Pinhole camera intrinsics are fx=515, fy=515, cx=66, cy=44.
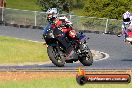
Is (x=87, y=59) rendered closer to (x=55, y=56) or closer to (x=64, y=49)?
(x=64, y=49)

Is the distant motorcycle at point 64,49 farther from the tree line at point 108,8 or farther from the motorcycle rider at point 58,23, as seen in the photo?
the tree line at point 108,8

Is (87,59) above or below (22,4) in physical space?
above

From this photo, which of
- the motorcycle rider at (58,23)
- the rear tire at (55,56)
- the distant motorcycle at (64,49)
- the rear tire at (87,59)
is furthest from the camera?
the rear tire at (87,59)

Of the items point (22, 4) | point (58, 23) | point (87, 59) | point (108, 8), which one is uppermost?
point (58, 23)

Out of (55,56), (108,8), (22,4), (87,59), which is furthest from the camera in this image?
(22,4)

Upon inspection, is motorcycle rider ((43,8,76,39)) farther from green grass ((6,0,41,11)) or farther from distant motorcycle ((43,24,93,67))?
green grass ((6,0,41,11))

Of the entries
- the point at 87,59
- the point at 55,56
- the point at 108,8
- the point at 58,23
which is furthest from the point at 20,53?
the point at 108,8

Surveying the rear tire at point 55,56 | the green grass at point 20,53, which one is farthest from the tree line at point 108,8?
the rear tire at point 55,56

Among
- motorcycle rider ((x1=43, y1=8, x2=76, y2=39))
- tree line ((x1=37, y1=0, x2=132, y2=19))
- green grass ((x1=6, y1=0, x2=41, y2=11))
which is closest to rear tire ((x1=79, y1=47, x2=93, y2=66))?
motorcycle rider ((x1=43, y1=8, x2=76, y2=39))

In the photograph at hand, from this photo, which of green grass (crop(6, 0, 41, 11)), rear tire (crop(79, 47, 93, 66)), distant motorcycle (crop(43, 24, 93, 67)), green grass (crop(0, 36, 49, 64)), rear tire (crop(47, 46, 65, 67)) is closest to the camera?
distant motorcycle (crop(43, 24, 93, 67))

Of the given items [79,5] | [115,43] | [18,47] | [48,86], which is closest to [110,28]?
[115,43]

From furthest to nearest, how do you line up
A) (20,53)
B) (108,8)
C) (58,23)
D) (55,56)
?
(108,8) < (20,53) < (55,56) < (58,23)

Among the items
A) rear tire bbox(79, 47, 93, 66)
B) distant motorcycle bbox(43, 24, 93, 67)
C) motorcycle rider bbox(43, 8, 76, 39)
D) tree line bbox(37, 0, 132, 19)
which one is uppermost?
motorcycle rider bbox(43, 8, 76, 39)

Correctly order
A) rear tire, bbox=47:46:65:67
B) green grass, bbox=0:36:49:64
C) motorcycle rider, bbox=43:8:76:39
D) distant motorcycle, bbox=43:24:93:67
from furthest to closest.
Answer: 1. green grass, bbox=0:36:49:64
2. rear tire, bbox=47:46:65:67
3. distant motorcycle, bbox=43:24:93:67
4. motorcycle rider, bbox=43:8:76:39
